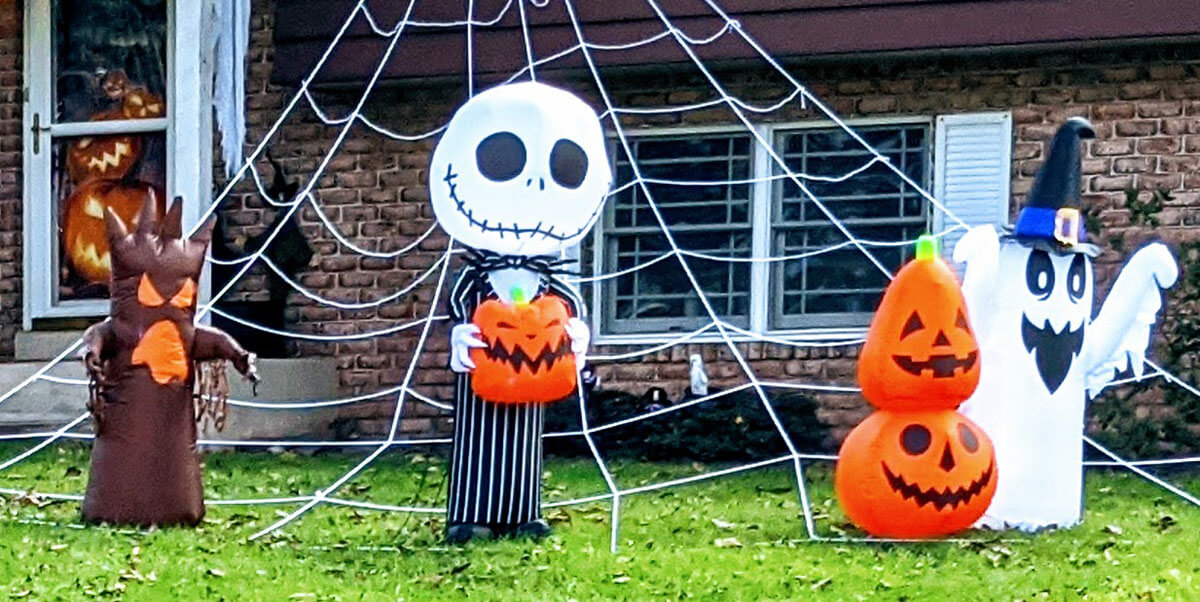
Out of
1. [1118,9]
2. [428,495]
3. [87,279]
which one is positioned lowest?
[428,495]

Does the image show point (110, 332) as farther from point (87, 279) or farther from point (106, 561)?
point (87, 279)

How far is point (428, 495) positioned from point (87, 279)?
3628mm

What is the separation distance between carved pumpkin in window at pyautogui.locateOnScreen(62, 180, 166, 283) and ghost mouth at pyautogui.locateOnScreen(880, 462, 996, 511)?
5.72 meters

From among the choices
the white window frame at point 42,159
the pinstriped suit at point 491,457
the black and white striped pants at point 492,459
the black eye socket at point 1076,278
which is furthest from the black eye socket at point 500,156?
the white window frame at point 42,159

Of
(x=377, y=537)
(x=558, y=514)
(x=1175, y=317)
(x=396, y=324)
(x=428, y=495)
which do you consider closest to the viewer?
(x=377, y=537)

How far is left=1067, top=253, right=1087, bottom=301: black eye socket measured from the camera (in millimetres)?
7824

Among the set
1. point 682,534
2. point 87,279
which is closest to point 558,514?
point 682,534

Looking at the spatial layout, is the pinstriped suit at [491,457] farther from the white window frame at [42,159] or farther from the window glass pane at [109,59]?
the window glass pane at [109,59]

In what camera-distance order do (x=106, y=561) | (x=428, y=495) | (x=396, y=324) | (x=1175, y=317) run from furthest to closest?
(x=396, y=324) → (x=1175, y=317) → (x=428, y=495) → (x=106, y=561)

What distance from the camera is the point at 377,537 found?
7930mm

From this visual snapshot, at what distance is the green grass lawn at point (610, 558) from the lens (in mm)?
6773

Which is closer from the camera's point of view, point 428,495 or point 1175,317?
point 428,495

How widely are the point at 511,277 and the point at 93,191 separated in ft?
16.5

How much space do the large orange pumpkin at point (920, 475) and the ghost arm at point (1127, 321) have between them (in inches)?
28.5
